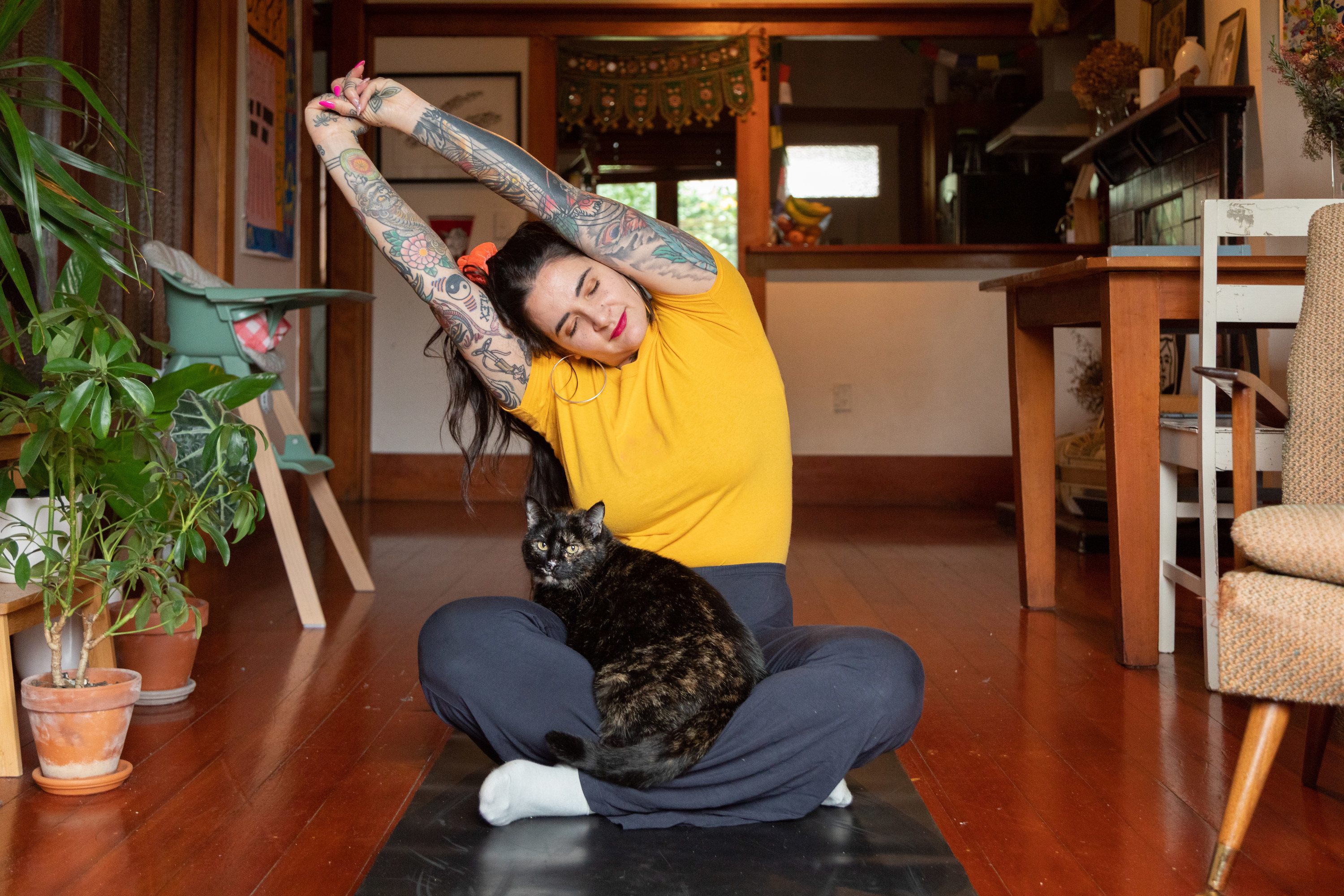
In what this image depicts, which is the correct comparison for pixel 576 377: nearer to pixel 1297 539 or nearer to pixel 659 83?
pixel 1297 539

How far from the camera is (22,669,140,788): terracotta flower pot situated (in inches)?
61.1

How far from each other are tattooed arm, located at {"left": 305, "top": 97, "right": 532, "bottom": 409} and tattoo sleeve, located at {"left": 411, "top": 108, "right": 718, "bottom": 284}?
0.12m

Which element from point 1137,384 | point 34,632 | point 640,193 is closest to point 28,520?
point 34,632

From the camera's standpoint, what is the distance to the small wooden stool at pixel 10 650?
1.61 metres

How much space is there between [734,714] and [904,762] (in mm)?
467

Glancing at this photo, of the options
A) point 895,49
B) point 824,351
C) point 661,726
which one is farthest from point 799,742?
point 895,49

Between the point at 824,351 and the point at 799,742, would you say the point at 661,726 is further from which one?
the point at 824,351

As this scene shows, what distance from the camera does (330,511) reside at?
299cm

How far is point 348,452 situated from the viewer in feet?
17.1

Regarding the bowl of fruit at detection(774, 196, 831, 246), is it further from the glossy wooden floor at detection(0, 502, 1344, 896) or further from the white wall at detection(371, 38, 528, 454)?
the glossy wooden floor at detection(0, 502, 1344, 896)

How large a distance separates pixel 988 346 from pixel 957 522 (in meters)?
1.00

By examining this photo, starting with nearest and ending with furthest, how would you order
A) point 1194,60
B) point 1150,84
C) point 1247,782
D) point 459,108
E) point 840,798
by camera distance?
point 1247,782, point 840,798, point 1194,60, point 1150,84, point 459,108

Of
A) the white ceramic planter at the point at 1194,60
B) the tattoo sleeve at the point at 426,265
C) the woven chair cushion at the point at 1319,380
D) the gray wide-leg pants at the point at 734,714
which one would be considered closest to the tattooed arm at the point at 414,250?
the tattoo sleeve at the point at 426,265

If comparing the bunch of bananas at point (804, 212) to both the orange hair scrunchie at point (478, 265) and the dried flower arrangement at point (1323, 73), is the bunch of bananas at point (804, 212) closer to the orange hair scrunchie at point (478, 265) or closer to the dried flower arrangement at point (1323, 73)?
the dried flower arrangement at point (1323, 73)
